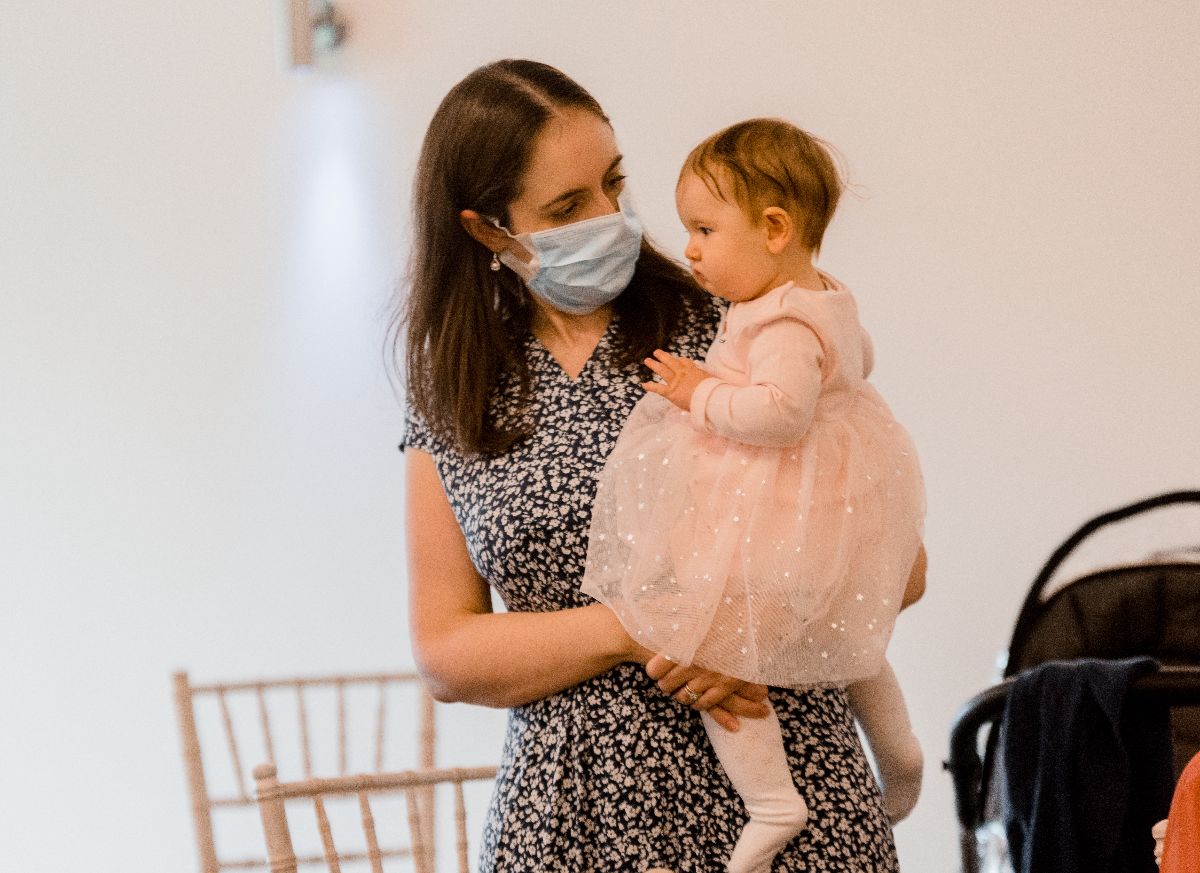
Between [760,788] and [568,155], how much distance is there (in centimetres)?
70

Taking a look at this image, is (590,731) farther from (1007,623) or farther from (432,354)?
(1007,623)

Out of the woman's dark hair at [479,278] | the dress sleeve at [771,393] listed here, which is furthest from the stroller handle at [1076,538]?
the dress sleeve at [771,393]

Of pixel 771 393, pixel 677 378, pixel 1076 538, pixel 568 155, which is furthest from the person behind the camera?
pixel 1076 538

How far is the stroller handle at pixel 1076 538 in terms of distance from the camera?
7.47 feet

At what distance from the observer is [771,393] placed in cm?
135

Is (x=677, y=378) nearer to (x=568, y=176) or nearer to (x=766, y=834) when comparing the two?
(x=568, y=176)

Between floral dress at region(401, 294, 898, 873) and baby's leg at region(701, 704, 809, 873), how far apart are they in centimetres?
4

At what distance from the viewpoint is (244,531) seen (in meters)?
3.52

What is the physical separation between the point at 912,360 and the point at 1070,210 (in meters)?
0.41

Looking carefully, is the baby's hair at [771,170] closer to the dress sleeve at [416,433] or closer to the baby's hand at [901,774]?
the dress sleeve at [416,433]

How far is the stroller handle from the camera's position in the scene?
2275 mm

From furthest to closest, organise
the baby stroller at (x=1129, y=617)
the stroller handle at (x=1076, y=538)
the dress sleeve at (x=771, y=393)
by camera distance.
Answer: the stroller handle at (x=1076, y=538) < the baby stroller at (x=1129, y=617) < the dress sleeve at (x=771, y=393)

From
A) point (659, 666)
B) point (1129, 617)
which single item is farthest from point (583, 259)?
point (1129, 617)

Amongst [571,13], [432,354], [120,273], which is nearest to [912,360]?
[571,13]
